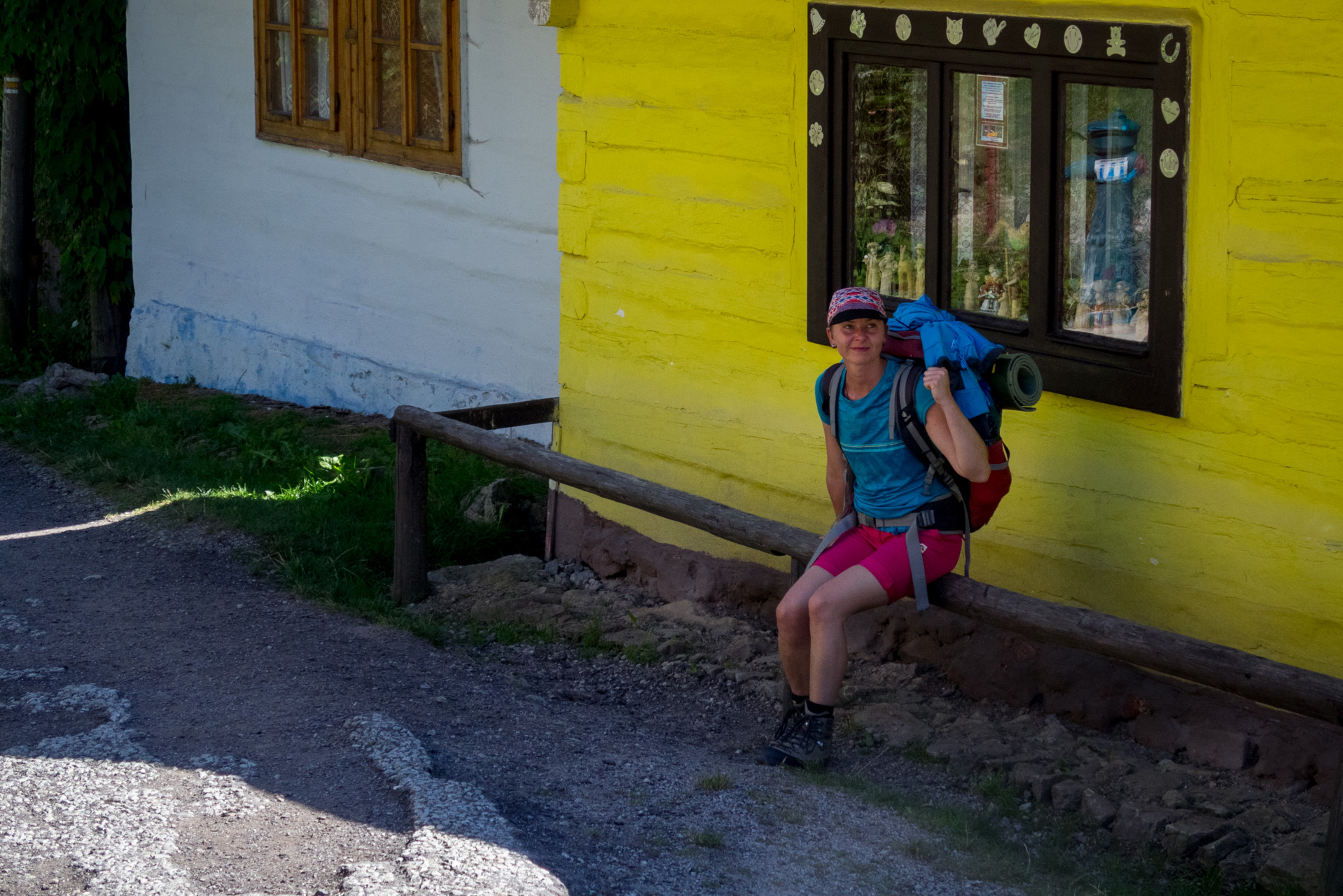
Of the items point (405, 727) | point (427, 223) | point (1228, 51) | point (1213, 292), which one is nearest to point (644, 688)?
point (405, 727)

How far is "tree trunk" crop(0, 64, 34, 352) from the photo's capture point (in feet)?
36.0

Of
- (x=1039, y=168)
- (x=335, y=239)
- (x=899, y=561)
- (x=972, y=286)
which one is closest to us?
(x=899, y=561)

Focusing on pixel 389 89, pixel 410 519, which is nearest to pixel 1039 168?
pixel 410 519

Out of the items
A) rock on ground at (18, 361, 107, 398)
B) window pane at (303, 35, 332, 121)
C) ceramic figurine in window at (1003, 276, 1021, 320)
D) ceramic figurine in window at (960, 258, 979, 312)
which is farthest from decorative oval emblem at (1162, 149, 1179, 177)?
rock on ground at (18, 361, 107, 398)

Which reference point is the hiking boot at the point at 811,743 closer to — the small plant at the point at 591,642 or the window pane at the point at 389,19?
the small plant at the point at 591,642

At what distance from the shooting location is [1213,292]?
4234mm

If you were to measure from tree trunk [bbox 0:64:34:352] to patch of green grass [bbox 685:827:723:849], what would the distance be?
29.5 feet

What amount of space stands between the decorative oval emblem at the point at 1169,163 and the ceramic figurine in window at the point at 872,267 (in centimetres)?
119

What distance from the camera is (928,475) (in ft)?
14.3

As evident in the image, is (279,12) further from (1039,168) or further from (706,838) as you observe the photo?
(706,838)

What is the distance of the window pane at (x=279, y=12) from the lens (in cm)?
936

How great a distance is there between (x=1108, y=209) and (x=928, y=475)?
0.97m

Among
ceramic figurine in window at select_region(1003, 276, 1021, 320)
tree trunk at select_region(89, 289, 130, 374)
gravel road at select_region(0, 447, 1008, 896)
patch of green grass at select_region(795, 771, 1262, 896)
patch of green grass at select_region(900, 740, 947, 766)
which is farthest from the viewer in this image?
tree trunk at select_region(89, 289, 130, 374)

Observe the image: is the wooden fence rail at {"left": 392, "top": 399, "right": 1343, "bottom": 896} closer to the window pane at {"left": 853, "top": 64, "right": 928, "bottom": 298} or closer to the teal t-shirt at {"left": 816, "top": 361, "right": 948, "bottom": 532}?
the teal t-shirt at {"left": 816, "top": 361, "right": 948, "bottom": 532}
